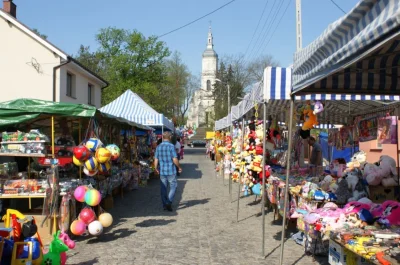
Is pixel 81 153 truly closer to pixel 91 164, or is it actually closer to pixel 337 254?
pixel 91 164

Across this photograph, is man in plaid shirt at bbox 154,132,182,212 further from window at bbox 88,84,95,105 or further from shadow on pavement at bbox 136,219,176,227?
window at bbox 88,84,95,105

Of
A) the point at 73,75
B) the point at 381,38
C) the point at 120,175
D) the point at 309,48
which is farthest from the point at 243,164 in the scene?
the point at 73,75

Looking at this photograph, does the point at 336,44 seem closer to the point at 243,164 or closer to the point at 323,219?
the point at 323,219

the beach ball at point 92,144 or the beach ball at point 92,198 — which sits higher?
the beach ball at point 92,144

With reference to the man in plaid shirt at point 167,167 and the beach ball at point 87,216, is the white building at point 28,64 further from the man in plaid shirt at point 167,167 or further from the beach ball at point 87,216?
the beach ball at point 87,216

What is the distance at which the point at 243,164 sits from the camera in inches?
373

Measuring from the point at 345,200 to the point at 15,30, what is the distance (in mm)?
17360

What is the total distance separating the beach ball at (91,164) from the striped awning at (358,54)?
3723mm

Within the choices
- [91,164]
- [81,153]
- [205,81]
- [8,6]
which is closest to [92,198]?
[91,164]

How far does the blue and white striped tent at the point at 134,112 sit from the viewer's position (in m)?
15.9

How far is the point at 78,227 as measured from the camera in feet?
21.5

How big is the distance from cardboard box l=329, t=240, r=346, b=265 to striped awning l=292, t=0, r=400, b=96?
1.81 metres

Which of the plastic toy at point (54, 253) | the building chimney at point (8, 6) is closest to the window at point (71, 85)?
the building chimney at point (8, 6)

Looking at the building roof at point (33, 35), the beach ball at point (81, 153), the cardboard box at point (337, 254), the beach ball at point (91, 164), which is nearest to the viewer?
the cardboard box at point (337, 254)
